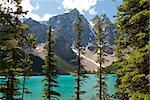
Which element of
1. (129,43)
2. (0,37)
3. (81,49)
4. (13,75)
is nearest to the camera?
(0,37)

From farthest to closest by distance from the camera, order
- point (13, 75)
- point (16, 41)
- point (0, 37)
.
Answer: point (13, 75), point (16, 41), point (0, 37)

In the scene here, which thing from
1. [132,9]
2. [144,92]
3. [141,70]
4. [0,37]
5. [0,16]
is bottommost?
[144,92]

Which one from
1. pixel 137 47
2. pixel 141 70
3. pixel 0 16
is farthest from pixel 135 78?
pixel 0 16

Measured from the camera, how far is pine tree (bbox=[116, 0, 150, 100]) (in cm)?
1454

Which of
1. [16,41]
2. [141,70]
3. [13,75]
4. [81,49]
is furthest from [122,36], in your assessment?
[81,49]

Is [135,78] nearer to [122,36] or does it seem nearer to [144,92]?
[144,92]

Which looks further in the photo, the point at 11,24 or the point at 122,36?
the point at 122,36

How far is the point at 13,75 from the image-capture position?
3219cm

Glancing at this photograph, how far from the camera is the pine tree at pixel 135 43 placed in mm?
14539

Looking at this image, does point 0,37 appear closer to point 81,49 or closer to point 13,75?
point 13,75

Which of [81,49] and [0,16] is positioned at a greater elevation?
[81,49]

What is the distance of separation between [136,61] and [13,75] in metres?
19.9

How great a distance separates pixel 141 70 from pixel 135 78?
19.4 inches

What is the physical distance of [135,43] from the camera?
15.9 meters
